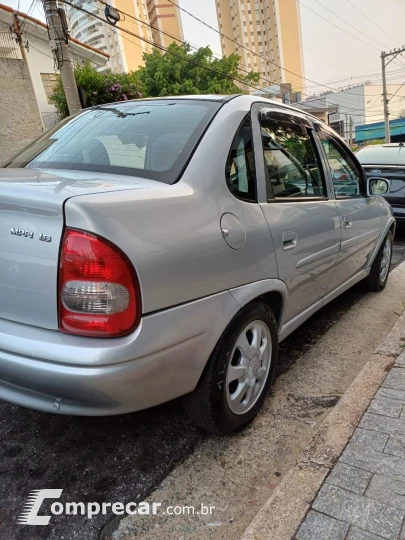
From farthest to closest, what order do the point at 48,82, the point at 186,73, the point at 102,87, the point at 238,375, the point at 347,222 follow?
1. the point at 186,73
2. the point at 48,82
3. the point at 102,87
4. the point at 347,222
5. the point at 238,375

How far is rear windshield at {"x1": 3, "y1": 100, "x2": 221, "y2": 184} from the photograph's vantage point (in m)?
1.80

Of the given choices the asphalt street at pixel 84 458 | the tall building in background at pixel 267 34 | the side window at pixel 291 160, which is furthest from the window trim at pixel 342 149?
the tall building in background at pixel 267 34

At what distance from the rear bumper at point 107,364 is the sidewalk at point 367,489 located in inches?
27.5

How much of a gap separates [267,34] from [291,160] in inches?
4380

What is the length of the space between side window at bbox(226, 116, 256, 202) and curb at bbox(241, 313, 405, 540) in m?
1.21

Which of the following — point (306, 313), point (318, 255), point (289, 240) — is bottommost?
point (306, 313)

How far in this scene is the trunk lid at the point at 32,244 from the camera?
1349 millimetres

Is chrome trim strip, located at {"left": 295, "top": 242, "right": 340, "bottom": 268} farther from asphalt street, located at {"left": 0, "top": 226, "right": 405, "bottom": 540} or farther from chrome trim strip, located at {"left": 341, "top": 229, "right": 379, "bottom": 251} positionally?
asphalt street, located at {"left": 0, "top": 226, "right": 405, "bottom": 540}

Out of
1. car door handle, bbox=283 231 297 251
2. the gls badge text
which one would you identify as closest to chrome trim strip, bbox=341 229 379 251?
car door handle, bbox=283 231 297 251

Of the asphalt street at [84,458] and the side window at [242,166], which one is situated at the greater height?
the side window at [242,166]

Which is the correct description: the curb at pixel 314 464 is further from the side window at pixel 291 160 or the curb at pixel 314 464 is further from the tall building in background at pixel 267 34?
the tall building in background at pixel 267 34

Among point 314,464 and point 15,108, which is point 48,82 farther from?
point 314,464

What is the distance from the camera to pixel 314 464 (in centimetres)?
173

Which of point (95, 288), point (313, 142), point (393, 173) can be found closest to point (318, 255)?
point (313, 142)
